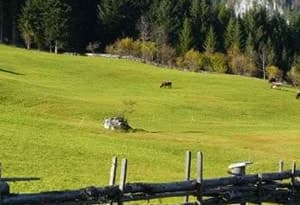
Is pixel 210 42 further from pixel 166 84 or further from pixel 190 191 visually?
pixel 190 191

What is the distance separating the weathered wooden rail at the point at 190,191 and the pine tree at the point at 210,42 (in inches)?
5661

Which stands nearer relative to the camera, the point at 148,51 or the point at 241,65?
the point at 148,51

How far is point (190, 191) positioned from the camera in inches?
823

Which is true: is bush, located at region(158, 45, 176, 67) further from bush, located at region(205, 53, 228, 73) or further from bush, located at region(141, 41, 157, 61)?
bush, located at region(205, 53, 228, 73)

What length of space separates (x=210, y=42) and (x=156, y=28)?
13.1 metres

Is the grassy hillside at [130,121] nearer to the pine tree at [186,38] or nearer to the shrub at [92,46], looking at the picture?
the shrub at [92,46]

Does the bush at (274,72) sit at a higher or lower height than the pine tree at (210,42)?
lower

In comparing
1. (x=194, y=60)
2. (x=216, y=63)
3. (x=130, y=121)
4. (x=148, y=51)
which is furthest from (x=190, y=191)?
(x=216, y=63)

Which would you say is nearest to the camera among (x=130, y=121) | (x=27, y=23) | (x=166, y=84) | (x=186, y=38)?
(x=130, y=121)

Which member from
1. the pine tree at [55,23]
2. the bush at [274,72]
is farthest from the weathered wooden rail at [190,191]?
the bush at [274,72]

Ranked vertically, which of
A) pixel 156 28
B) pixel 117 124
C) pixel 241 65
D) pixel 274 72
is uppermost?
pixel 156 28

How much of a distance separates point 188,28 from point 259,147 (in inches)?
4690

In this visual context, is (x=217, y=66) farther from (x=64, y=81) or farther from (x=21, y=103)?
(x=21, y=103)

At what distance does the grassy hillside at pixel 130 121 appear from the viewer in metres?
37.8
